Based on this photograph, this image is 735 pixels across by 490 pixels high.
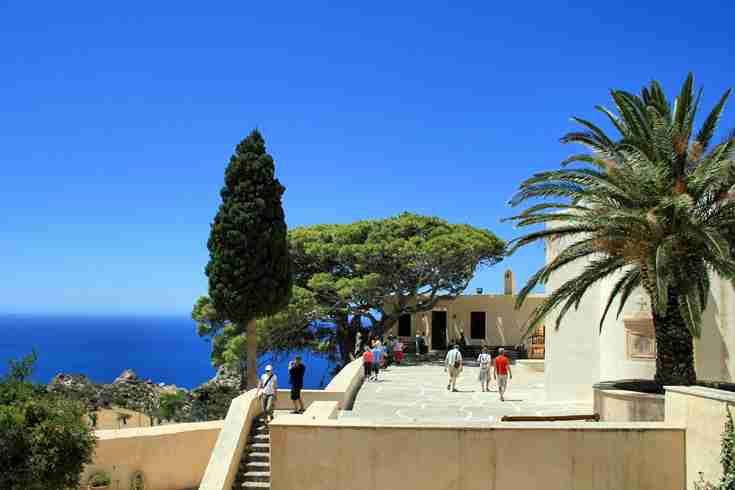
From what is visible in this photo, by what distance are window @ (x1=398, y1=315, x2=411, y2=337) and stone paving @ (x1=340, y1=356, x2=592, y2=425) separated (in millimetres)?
16074

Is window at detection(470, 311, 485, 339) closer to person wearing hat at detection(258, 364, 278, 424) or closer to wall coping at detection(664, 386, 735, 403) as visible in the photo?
person wearing hat at detection(258, 364, 278, 424)

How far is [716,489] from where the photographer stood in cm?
1031

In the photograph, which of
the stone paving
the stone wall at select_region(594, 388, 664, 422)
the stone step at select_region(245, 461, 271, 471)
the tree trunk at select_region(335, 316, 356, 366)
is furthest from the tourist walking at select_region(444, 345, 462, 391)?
the tree trunk at select_region(335, 316, 356, 366)

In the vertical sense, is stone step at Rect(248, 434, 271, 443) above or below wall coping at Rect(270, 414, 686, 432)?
below

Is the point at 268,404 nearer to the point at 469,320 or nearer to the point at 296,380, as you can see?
the point at 296,380

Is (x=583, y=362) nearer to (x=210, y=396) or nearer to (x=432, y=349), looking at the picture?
(x=210, y=396)

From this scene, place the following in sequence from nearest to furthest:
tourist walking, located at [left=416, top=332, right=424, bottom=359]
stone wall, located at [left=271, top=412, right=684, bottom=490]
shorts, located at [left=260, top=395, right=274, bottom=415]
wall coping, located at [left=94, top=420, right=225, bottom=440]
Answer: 1. stone wall, located at [left=271, top=412, right=684, bottom=490]
2. wall coping, located at [left=94, top=420, right=225, bottom=440]
3. shorts, located at [left=260, top=395, right=274, bottom=415]
4. tourist walking, located at [left=416, top=332, right=424, bottom=359]

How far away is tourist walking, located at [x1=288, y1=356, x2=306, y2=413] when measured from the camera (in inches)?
697

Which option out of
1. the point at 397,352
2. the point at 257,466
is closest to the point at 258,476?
the point at 257,466

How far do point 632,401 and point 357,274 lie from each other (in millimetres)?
24703

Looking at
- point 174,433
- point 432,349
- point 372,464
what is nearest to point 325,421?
point 372,464

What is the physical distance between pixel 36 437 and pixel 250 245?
15322 mm

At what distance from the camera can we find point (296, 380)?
17.8 metres

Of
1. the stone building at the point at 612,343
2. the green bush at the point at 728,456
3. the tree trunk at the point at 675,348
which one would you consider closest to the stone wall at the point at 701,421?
the green bush at the point at 728,456
